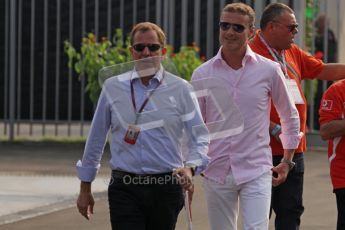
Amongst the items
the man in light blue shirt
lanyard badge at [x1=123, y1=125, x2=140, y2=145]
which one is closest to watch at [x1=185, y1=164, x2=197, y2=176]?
the man in light blue shirt

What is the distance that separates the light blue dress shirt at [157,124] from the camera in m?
5.64

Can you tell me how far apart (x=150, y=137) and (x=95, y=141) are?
0.32 metres

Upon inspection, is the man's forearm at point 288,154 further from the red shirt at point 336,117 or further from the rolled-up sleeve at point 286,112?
the red shirt at point 336,117

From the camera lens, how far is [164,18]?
1691cm

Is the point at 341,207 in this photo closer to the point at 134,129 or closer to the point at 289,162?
the point at 289,162

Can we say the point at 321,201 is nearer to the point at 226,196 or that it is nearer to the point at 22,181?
the point at 22,181

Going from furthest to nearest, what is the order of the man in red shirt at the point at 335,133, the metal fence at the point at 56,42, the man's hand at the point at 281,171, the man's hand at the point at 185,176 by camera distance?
the metal fence at the point at 56,42 → the man in red shirt at the point at 335,133 → the man's hand at the point at 281,171 → the man's hand at the point at 185,176

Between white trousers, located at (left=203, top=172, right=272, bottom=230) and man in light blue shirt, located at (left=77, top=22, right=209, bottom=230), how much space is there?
1.96ft

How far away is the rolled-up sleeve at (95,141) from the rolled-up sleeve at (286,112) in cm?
111

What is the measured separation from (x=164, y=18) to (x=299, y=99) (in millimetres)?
10110

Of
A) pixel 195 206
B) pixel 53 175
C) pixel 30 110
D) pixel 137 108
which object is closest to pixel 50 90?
pixel 30 110

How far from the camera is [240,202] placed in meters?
6.30

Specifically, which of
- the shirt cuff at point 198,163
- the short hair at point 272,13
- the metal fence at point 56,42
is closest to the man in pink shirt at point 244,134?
the shirt cuff at point 198,163

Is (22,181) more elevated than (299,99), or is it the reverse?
(299,99)
